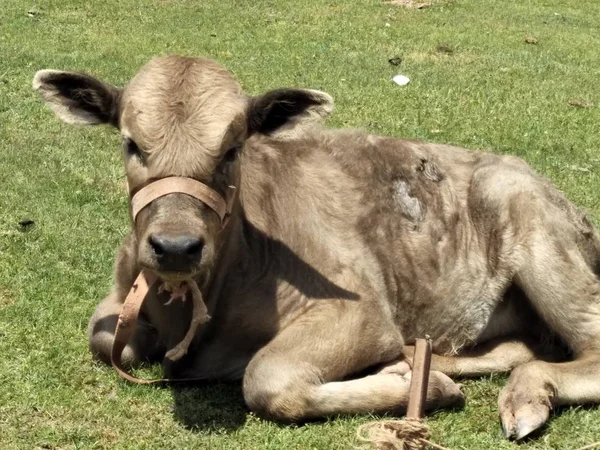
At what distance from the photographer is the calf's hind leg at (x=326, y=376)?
5613 millimetres

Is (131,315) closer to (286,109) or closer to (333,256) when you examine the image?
(333,256)

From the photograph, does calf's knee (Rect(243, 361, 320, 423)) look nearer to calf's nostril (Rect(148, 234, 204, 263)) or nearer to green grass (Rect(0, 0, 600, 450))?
green grass (Rect(0, 0, 600, 450))

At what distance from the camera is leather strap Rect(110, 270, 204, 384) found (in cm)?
579

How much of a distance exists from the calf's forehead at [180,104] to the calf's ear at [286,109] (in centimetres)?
11

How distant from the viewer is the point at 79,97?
6.04m

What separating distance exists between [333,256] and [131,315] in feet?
4.65

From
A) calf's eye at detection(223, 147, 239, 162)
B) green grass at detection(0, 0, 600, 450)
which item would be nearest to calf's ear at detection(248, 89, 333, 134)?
calf's eye at detection(223, 147, 239, 162)


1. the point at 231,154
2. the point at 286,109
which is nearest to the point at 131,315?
the point at 231,154

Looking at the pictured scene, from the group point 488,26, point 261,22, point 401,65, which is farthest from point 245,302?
point 488,26

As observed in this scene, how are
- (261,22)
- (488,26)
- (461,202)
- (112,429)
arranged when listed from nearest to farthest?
1. (112,429)
2. (461,202)
3. (261,22)
4. (488,26)

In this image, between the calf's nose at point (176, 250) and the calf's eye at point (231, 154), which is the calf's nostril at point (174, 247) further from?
the calf's eye at point (231, 154)

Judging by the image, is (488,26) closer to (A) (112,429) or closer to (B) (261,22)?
(B) (261,22)

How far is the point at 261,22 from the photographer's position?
19828 mm

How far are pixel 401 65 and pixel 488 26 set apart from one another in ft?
17.9
